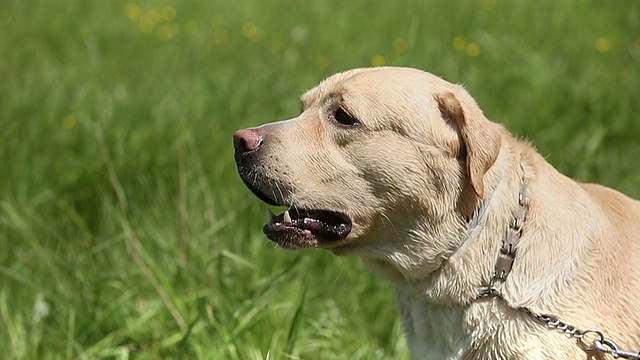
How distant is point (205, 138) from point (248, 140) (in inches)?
96.2

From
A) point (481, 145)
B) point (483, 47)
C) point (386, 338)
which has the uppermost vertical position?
point (481, 145)

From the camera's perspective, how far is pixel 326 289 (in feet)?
14.7

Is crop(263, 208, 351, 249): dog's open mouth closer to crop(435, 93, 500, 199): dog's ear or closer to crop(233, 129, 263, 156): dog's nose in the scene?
crop(233, 129, 263, 156): dog's nose

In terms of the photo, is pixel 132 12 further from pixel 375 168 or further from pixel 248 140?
pixel 375 168

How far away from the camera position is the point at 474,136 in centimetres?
282

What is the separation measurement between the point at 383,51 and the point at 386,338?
324cm

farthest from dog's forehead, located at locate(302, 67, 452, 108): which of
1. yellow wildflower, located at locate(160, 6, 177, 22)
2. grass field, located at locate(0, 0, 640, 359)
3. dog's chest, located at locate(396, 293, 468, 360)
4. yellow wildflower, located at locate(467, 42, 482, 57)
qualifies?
yellow wildflower, located at locate(160, 6, 177, 22)

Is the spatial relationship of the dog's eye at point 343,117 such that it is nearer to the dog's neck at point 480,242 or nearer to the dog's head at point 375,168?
the dog's head at point 375,168

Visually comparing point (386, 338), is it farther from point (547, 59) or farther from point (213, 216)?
point (547, 59)

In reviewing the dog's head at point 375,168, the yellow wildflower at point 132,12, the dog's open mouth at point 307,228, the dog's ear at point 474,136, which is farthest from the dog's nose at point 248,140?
the yellow wildflower at point 132,12

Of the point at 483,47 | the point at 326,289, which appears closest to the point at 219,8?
the point at 483,47

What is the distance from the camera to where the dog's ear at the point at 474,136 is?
2793 mm

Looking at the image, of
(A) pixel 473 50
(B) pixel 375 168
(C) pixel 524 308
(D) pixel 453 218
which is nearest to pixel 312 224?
(B) pixel 375 168

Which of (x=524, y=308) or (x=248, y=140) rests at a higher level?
(x=248, y=140)
